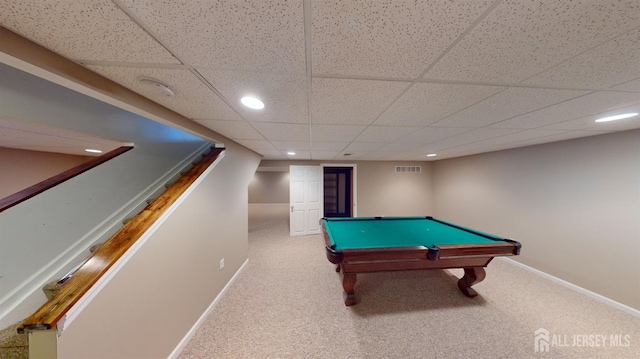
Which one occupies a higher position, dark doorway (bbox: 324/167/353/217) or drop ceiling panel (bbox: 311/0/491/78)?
drop ceiling panel (bbox: 311/0/491/78)

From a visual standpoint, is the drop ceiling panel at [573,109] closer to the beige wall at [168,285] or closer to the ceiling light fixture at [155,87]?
the ceiling light fixture at [155,87]

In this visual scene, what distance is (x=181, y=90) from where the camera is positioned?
1.08 metres

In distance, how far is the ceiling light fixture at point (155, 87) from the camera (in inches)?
38.1

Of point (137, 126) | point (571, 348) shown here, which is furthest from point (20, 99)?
point (571, 348)

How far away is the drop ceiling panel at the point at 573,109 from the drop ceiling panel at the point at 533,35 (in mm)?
772

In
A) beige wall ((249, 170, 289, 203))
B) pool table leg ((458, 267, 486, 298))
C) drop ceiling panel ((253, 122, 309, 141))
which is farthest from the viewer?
beige wall ((249, 170, 289, 203))

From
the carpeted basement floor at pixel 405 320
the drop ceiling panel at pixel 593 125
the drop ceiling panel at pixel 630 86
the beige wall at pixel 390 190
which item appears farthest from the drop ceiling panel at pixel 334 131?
the beige wall at pixel 390 190

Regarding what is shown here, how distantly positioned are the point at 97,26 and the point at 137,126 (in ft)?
5.69

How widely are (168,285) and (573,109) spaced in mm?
3485

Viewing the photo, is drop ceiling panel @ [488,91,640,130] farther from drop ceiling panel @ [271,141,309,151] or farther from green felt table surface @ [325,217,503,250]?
drop ceiling panel @ [271,141,309,151]

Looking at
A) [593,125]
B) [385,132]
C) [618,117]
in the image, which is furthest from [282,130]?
[593,125]

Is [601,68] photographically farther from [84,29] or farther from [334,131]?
[84,29]

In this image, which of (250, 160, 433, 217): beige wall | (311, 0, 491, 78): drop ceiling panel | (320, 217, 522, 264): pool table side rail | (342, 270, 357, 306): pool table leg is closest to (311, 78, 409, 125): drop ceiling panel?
(311, 0, 491, 78): drop ceiling panel

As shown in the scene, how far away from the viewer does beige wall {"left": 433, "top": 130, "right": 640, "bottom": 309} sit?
2.05 metres
